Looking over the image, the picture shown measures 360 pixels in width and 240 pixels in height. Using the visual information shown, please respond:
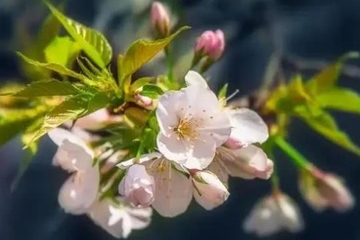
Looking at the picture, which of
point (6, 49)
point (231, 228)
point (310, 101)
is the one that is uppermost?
point (310, 101)

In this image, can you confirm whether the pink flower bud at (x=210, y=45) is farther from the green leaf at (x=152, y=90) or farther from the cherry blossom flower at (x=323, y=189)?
the cherry blossom flower at (x=323, y=189)

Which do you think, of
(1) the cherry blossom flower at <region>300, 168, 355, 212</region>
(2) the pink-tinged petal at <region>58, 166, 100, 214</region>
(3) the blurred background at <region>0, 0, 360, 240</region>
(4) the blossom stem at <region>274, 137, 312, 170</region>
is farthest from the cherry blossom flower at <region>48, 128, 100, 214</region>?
(3) the blurred background at <region>0, 0, 360, 240</region>

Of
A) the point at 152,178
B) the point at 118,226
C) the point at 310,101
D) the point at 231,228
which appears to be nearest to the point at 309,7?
the point at 231,228

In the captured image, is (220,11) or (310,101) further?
(220,11)

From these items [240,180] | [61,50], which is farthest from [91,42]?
[240,180]

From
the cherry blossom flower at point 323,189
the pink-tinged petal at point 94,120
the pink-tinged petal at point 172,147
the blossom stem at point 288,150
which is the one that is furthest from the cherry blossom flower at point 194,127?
the cherry blossom flower at point 323,189

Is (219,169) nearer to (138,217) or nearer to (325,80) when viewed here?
(138,217)

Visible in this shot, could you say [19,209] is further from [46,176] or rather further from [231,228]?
[231,228]
